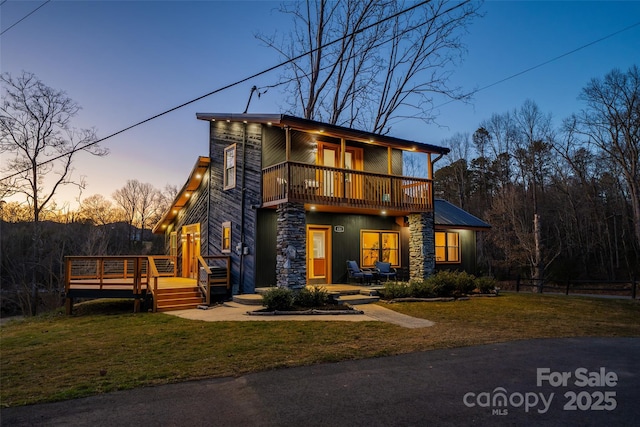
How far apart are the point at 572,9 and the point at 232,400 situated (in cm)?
1136

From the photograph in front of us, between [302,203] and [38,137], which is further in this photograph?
[38,137]

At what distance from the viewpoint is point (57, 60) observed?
12984 millimetres

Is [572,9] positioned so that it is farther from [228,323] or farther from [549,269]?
[549,269]

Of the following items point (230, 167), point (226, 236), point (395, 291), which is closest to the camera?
point (395, 291)

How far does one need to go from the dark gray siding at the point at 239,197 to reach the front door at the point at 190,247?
5.42ft

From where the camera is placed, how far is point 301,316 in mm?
10102

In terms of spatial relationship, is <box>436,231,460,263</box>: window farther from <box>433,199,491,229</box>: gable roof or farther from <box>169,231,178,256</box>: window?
<box>169,231,178,256</box>: window

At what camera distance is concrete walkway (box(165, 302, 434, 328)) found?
9383 mm

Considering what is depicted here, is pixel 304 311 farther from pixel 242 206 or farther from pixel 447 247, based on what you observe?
pixel 447 247

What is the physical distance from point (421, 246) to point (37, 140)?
21.8 m

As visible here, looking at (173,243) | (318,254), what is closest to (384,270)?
(318,254)

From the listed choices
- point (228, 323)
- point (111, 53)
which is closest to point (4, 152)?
point (111, 53)

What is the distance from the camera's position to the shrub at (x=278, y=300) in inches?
Result: 415

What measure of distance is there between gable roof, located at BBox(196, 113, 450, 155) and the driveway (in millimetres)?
8563
